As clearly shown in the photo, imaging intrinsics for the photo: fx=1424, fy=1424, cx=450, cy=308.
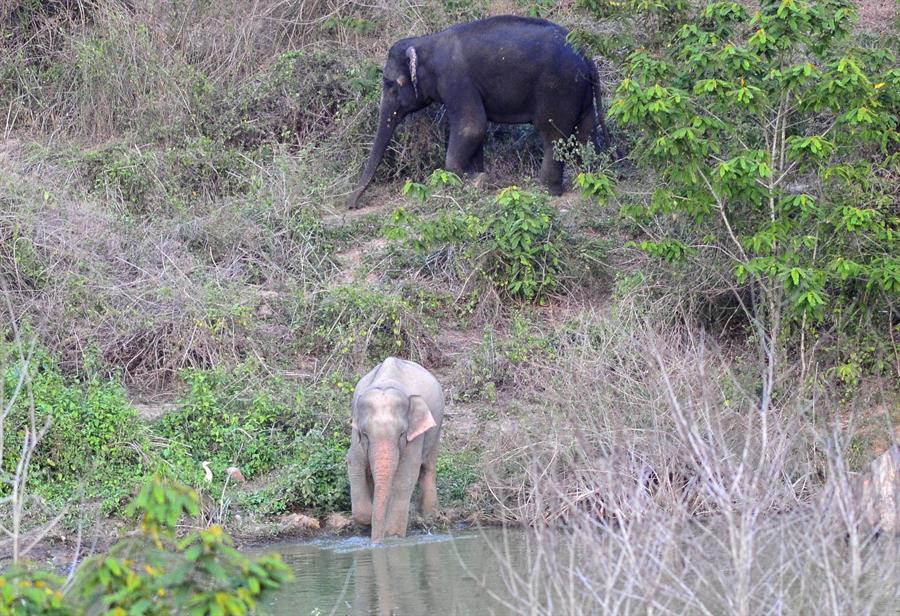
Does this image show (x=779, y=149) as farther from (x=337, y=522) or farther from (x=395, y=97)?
(x=395, y=97)

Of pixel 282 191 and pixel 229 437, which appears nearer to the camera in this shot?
pixel 229 437

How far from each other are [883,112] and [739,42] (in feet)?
5.73

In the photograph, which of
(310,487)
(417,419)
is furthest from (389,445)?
(310,487)

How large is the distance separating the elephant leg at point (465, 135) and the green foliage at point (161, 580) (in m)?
10.5

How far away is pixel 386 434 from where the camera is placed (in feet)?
31.7

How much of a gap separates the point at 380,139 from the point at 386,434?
6525mm

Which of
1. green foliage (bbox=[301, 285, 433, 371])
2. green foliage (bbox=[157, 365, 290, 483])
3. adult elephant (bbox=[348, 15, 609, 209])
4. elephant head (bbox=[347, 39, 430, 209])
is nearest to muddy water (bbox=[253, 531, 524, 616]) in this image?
green foliage (bbox=[157, 365, 290, 483])

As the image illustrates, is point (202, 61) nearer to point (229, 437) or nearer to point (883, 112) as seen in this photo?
point (229, 437)

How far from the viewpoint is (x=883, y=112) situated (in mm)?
10812

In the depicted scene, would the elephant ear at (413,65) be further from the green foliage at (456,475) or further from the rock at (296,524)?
the rock at (296,524)

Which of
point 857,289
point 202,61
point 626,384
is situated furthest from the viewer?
point 202,61

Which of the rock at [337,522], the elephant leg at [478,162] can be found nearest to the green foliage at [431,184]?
the elephant leg at [478,162]

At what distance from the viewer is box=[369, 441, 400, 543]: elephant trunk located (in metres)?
9.59

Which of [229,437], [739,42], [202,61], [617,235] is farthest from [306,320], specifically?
[202,61]
